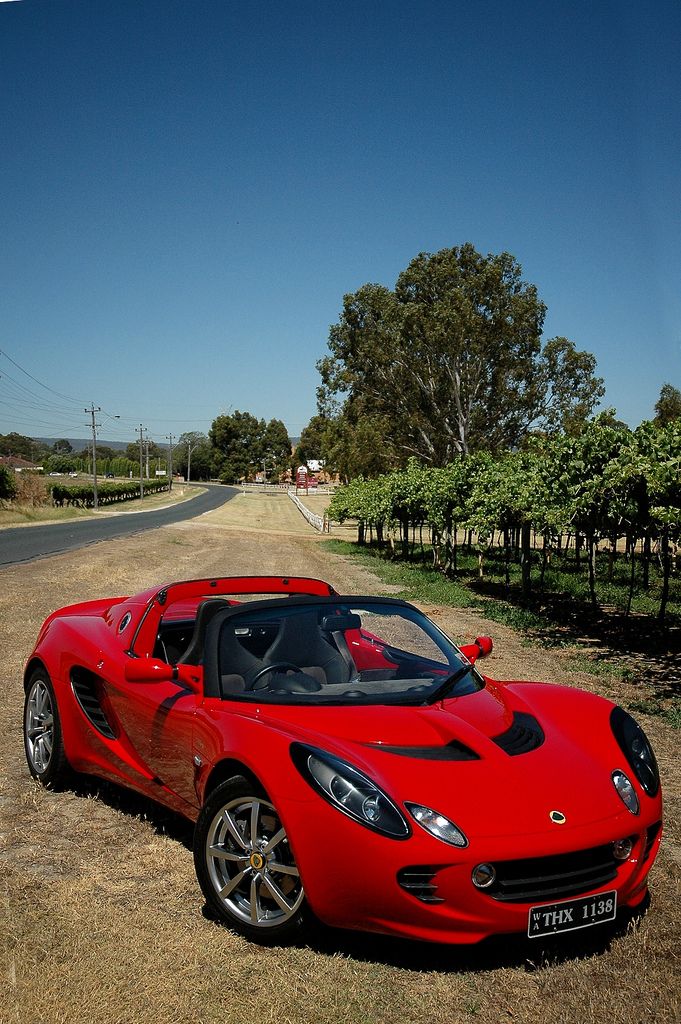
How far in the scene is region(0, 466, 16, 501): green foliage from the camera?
165 feet

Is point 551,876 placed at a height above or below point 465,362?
below

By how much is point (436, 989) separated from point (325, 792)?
2.69ft

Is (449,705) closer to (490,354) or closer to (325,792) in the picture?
(325,792)

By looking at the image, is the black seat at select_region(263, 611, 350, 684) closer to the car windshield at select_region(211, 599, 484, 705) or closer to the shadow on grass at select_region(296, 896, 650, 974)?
the car windshield at select_region(211, 599, 484, 705)

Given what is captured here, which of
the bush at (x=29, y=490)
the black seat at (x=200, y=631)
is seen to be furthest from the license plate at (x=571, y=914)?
the bush at (x=29, y=490)

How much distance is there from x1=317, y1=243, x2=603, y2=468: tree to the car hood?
42.0 m

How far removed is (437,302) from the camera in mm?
45625

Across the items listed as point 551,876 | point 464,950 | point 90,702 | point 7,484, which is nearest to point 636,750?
point 551,876

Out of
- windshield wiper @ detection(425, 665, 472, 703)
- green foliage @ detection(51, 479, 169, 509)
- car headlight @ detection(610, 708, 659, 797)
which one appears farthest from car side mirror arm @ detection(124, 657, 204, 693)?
green foliage @ detection(51, 479, 169, 509)

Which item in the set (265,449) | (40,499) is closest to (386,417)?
(40,499)

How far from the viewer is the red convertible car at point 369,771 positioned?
312 cm

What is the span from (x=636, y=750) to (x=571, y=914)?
3.37ft

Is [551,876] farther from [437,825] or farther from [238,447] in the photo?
[238,447]

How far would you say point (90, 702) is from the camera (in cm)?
514
